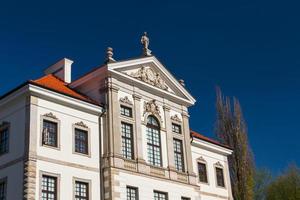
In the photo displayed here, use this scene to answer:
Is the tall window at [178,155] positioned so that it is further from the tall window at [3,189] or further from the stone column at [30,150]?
the tall window at [3,189]

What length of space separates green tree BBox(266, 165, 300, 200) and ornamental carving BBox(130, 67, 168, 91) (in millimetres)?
28971

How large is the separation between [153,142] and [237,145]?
20599 millimetres

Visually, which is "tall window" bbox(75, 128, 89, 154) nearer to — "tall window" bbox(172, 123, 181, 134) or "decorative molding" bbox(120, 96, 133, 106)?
"decorative molding" bbox(120, 96, 133, 106)

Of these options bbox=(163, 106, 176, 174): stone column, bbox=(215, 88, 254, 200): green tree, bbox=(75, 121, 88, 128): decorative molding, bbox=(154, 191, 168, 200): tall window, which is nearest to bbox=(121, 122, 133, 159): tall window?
bbox=(75, 121, 88, 128): decorative molding

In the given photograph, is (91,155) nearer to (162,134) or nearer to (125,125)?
(125,125)

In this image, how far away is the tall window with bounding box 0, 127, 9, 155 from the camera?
2761 centimetres

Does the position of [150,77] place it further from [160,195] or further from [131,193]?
[131,193]

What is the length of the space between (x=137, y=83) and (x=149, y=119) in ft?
8.33

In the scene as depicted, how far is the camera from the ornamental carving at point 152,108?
3316cm

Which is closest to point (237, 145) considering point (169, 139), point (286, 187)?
point (286, 187)

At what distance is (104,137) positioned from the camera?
98.9 feet

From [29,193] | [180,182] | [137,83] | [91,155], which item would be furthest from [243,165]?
[29,193]

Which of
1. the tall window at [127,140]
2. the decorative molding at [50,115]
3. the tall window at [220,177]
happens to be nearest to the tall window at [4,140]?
A: the decorative molding at [50,115]

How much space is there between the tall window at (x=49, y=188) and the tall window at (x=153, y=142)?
24.5ft
